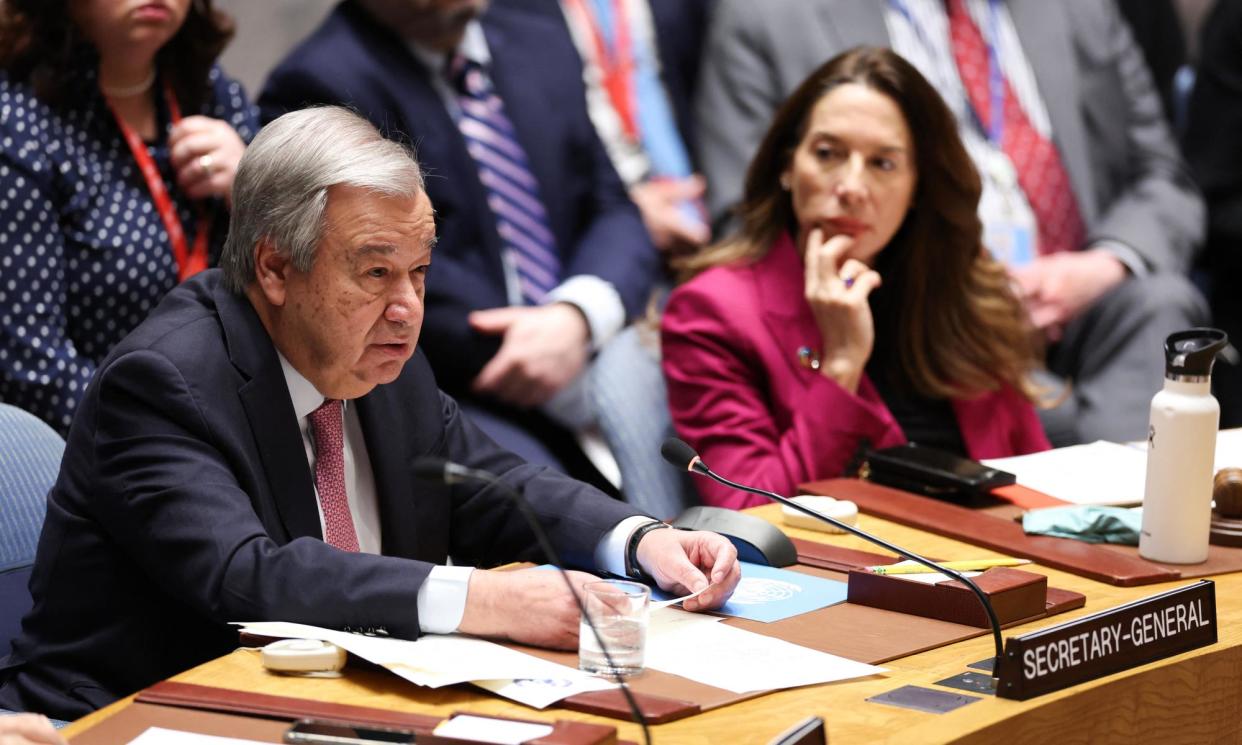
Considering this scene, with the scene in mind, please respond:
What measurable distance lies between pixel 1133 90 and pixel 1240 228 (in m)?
0.48

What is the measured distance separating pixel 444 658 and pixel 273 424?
43 centimetres

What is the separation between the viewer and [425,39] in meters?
3.42

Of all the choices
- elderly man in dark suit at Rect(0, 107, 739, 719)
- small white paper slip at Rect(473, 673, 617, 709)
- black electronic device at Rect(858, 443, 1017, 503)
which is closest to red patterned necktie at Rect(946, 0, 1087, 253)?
black electronic device at Rect(858, 443, 1017, 503)

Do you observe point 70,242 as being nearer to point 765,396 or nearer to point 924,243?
point 765,396

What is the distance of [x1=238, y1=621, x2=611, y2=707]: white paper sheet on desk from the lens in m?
1.61

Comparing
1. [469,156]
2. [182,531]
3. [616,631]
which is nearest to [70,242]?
[469,156]

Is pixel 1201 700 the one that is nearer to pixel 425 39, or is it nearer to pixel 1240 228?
pixel 425 39

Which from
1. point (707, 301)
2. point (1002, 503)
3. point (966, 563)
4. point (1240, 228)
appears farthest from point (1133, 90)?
point (966, 563)

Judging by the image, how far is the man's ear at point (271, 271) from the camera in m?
1.98

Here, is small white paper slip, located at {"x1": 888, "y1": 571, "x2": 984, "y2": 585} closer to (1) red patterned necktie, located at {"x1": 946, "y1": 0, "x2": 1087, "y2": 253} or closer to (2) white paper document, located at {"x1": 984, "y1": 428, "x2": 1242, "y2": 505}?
(2) white paper document, located at {"x1": 984, "y1": 428, "x2": 1242, "y2": 505}

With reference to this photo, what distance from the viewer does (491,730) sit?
1.47 meters

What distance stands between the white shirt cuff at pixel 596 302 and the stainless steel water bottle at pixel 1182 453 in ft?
4.95

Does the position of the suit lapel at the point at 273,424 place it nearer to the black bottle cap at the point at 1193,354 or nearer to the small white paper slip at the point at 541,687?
the small white paper slip at the point at 541,687

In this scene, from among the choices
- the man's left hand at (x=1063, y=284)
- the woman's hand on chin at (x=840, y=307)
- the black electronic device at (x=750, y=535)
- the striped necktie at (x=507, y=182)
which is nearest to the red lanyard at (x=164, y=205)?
the striped necktie at (x=507, y=182)
